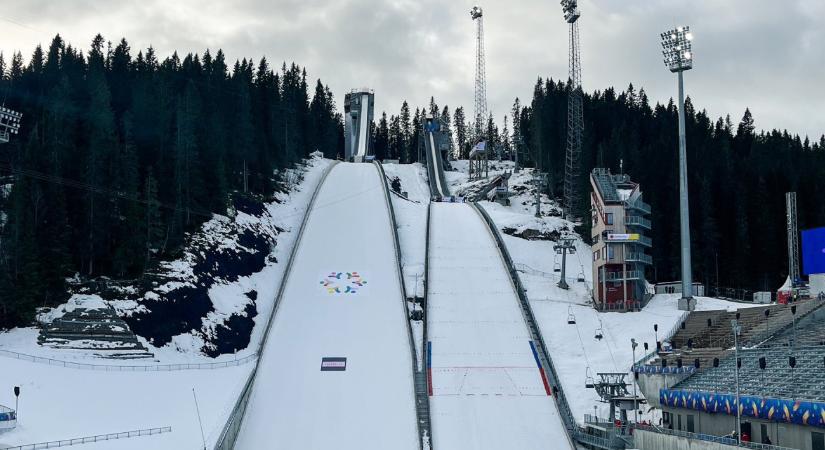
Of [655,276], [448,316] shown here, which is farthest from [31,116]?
[655,276]

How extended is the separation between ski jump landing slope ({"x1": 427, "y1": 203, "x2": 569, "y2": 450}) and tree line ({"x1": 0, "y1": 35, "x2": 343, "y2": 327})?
1523 cm

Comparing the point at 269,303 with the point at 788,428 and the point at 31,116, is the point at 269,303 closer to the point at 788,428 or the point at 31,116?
the point at 31,116

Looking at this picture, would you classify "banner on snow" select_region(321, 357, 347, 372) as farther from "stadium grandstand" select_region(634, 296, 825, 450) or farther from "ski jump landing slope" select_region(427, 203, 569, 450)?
"stadium grandstand" select_region(634, 296, 825, 450)

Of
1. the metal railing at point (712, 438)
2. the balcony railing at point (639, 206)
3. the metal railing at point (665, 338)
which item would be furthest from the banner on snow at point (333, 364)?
the balcony railing at point (639, 206)

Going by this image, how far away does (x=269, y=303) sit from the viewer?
48344mm

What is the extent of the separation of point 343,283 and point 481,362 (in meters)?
13.5

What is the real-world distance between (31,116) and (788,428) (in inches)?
2090

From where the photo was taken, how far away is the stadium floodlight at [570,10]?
2808 inches

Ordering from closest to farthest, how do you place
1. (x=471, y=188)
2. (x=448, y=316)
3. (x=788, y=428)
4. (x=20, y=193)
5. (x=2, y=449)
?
1. (x=788, y=428)
2. (x=2, y=449)
3. (x=20, y=193)
4. (x=448, y=316)
5. (x=471, y=188)

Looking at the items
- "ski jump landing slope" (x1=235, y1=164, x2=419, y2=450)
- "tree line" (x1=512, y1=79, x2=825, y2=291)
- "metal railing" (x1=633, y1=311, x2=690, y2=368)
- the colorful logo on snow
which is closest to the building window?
"ski jump landing slope" (x1=235, y1=164, x2=419, y2=450)

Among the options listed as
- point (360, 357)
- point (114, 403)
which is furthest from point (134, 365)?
point (360, 357)

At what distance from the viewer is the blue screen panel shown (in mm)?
37781

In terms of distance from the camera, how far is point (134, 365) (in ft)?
124

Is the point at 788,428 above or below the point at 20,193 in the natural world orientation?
below
